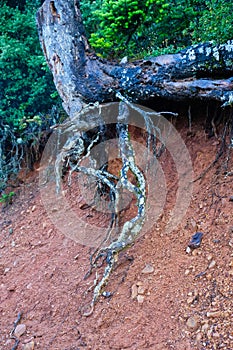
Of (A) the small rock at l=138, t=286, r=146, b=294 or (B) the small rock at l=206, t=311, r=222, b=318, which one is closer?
(B) the small rock at l=206, t=311, r=222, b=318

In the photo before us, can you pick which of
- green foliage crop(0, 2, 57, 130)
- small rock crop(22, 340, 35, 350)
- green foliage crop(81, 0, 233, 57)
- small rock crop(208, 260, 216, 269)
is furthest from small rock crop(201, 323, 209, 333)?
green foliage crop(0, 2, 57, 130)

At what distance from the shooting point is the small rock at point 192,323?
7.36 ft

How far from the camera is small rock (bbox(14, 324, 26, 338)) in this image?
285cm

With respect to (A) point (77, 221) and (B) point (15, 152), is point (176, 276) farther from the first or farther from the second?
(B) point (15, 152)

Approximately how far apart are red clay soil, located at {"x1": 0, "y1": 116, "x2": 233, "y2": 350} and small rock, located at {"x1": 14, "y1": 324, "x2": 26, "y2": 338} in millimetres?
39

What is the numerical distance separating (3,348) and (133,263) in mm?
1298

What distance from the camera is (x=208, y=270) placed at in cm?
255

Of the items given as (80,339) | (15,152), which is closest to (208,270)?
(80,339)

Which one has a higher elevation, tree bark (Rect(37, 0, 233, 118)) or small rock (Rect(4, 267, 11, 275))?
tree bark (Rect(37, 0, 233, 118))

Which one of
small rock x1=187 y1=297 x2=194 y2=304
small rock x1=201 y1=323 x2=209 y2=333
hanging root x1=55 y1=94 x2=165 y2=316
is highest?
hanging root x1=55 y1=94 x2=165 y2=316

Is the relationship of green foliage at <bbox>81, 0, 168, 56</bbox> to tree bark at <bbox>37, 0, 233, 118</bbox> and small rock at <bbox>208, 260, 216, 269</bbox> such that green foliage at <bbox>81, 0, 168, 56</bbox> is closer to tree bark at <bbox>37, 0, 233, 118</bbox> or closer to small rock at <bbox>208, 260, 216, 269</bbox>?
tree bark at <bbox>37, 0, 233, 118</bbox>

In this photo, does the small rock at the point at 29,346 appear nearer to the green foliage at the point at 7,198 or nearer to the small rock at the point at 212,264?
the small rock at the point at 212,264

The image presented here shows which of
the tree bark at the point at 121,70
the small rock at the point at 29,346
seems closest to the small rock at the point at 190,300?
the small rock at the point at 29,346

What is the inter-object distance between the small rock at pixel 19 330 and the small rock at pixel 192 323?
4.80ft
